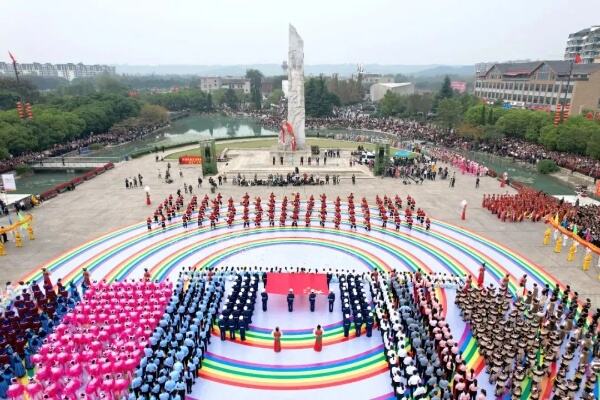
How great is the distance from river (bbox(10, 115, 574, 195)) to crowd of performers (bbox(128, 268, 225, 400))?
2812cm

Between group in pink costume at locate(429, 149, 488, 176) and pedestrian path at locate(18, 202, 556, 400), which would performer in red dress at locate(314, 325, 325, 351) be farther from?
group in pink costume at locate(429, 149, 488, 176)

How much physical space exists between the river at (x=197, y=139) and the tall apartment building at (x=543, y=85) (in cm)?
1453

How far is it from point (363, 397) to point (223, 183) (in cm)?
2583

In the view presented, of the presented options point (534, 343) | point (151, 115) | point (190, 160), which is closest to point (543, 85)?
point (190, 160)

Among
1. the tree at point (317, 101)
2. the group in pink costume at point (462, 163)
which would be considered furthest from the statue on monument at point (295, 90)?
the tree at point (317, 101)

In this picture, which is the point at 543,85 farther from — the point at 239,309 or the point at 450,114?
the point at 239,309

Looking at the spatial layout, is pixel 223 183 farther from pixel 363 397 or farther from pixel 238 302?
pixel 363 397

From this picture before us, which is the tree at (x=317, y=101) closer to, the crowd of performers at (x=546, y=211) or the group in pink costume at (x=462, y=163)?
the group in pink costume at (x=462, y=163)

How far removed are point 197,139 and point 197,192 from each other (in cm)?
3640

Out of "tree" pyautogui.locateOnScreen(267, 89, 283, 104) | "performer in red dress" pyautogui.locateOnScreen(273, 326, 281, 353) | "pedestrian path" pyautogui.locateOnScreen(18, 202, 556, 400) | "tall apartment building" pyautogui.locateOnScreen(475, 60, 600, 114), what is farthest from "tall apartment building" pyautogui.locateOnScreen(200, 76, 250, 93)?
"performer in red dress" pyautogui.locateOnScreen(273, 326, 281, 353)

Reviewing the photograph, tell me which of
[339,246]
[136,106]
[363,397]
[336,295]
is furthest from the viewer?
[136,106]

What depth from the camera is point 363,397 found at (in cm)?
1195

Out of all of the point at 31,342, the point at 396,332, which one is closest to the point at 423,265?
the point at 396,332

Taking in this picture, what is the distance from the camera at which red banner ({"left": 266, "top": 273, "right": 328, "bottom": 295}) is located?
16.1 metres
